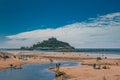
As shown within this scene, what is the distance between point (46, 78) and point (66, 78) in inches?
162

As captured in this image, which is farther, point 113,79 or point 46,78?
point 46,78

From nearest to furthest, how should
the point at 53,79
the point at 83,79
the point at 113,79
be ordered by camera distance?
the point at 113,79
the point at 83,79
the point at 53,79

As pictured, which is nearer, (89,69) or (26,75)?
(26,75)

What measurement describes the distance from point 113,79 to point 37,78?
1581 centimetres

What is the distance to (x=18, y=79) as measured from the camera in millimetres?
45844

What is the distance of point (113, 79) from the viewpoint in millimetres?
38750

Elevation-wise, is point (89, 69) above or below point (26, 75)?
above

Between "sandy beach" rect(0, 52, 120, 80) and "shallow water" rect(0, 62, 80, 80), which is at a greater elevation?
"sandy beach" rect(0, 52, 120, 80)

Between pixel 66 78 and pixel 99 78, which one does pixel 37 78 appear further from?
pixel 99 78

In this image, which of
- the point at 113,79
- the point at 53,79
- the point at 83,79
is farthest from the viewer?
the point at 53,79

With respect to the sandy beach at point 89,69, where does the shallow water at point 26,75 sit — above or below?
below

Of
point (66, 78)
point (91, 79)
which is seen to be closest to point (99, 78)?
point (91, 79)

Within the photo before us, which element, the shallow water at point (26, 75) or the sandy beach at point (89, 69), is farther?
the shallow water at point (26, 75)

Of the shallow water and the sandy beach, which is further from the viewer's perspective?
the shallow water
